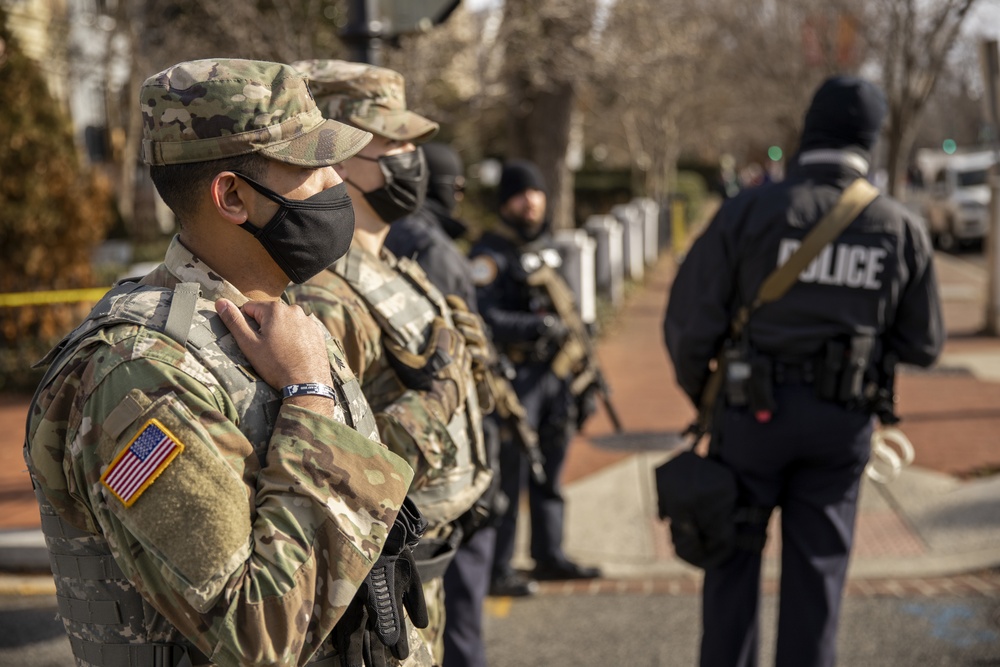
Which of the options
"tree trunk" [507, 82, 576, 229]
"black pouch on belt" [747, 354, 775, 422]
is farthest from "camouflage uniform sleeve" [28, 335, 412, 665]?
"tree trunk" [507, 82, 576, 229]

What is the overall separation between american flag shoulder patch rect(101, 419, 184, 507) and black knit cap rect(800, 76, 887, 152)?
2.87 meters

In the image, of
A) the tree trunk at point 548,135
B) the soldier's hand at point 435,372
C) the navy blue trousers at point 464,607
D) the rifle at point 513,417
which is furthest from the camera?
the tree trunk at point 548,135

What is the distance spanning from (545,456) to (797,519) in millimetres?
1861

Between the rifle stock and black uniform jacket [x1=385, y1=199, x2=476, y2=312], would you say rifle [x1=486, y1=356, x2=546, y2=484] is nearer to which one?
the rifle stock

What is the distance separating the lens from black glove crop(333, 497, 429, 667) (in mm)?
1865

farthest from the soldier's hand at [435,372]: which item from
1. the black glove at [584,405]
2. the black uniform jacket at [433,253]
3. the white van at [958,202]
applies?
the white van at [958,202]

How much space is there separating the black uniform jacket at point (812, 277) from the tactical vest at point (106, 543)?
7.62ft

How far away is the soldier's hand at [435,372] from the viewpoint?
2.63 metres

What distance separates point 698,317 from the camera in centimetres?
380

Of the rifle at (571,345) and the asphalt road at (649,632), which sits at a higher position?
the rifle at (571,345)

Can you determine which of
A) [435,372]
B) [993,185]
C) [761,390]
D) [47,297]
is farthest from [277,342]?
[993,185]

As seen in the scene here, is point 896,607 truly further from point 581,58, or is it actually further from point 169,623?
point 581,58

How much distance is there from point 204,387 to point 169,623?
41 cm

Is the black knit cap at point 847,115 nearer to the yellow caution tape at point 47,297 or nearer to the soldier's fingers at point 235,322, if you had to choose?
the soldier's fingers at point 235,322
